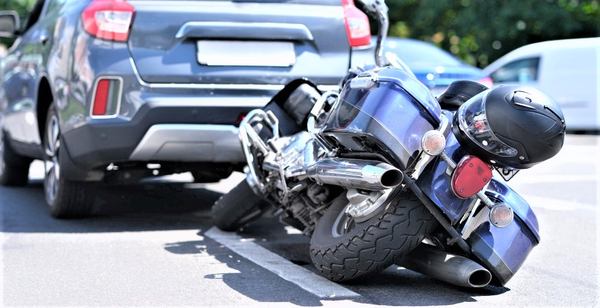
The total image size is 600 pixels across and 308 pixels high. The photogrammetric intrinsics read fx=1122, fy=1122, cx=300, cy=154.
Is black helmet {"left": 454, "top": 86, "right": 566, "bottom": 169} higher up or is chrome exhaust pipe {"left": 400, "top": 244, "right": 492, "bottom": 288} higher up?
black helmet {"left": 454, "top": 86, "right": 566, "bottom": 169}

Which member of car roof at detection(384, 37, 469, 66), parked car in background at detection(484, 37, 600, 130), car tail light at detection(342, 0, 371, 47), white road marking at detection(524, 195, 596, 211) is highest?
car tail light at detection(342, 0, 371, 47)

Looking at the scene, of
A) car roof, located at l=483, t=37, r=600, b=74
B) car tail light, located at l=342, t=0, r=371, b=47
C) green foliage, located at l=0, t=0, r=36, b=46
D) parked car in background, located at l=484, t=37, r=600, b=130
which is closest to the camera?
car tail light, located at l=342, t=0, r=371, b=47

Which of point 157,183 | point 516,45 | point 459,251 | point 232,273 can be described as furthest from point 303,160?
point 516,45

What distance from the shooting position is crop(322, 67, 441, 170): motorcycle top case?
16.2 ft

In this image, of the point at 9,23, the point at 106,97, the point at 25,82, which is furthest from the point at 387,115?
the point at 9,23

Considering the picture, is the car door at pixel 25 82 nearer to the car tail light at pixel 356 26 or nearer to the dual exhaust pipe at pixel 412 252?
the car tail light at pixel 356 26

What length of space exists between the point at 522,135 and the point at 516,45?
951 inches

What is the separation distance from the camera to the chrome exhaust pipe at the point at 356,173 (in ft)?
15.8

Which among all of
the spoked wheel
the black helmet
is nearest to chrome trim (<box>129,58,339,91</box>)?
the spoked wheel

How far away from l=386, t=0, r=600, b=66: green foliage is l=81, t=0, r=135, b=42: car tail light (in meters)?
21.0

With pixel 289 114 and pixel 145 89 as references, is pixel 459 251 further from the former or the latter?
pixel 145 89

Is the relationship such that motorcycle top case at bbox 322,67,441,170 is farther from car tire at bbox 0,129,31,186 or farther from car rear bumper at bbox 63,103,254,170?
car tire at bbox 0,129,31,186

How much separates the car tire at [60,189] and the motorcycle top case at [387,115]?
254cm

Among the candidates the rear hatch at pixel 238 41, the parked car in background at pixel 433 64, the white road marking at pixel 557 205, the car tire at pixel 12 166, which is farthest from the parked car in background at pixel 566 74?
the rear hatch at pixel 238 41
